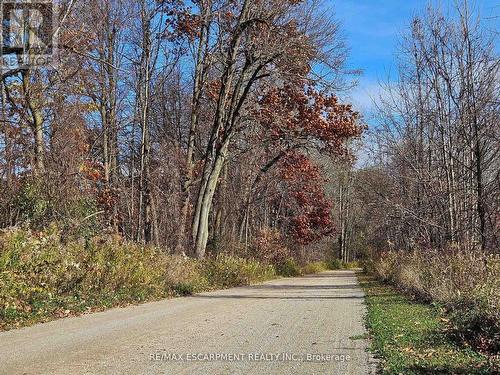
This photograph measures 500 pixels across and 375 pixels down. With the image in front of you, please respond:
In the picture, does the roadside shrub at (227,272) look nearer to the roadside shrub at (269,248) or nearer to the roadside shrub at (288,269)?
the roadside shrub at (269,248)

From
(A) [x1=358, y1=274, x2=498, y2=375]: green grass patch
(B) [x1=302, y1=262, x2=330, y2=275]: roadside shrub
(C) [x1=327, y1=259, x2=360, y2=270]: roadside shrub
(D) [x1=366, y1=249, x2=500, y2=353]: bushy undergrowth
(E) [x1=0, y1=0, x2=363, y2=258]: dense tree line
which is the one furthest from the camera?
(C) [x1=327, y1=259, x2=360, y2=270]: roadside shrub

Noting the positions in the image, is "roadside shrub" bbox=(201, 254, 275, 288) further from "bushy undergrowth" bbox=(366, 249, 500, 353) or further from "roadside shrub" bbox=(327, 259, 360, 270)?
"roadside shrub" bbox=(327, 259, 360, 270)

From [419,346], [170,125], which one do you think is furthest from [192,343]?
[170,125]

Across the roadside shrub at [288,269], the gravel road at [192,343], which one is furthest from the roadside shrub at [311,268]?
the gravel road at [192,343]

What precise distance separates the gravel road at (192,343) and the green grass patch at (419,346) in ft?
0.99

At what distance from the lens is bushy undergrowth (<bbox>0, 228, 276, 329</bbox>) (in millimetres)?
10565

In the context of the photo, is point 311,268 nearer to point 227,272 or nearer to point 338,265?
point 338,265

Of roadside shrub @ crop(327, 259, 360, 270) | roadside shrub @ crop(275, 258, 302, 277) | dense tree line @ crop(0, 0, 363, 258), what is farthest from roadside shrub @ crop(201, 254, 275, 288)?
roadside shrub @ crop(327, 259, 360, 270)

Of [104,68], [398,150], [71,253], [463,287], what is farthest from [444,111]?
[104,68]

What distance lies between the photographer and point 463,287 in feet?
38.1

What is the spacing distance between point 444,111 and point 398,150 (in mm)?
3423

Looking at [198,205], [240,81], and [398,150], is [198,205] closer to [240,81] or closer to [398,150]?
[240,81]

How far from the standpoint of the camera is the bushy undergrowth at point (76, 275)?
10565 millimetres

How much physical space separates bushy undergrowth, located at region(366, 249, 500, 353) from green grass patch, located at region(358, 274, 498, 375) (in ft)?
1.06
